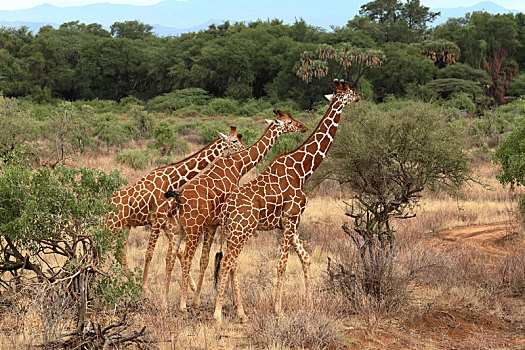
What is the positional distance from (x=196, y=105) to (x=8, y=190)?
4996 cm

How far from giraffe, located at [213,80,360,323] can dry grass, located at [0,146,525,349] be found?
43 centimetres

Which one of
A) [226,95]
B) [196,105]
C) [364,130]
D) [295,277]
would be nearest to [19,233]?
[295,277]

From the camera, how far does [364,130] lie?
9156 mm

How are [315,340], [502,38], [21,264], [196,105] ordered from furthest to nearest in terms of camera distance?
[502,38]
[196,105]
[21,264]
[315,340]

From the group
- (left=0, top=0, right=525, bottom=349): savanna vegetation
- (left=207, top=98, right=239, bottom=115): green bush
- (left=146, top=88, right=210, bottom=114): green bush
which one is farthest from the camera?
(left=146, top=88, right=210, bottom=114): green bush

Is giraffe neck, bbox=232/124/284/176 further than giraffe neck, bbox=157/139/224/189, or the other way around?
giraffe neck, bbox=157/139/224/189

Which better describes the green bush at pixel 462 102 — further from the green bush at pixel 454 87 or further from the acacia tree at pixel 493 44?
the acacia tree at pixel 493 44

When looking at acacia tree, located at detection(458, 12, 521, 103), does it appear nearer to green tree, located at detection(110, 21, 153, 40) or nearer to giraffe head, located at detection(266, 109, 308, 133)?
green tree, located at detection(110, 21, 153, 40)

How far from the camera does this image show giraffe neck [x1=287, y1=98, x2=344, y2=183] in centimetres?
707

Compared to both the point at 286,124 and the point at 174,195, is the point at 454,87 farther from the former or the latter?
the point at 174,195

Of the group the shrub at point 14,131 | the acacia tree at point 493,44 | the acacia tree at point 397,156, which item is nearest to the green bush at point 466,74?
the acacia tree at point 493,44

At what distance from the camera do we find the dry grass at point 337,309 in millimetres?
6082

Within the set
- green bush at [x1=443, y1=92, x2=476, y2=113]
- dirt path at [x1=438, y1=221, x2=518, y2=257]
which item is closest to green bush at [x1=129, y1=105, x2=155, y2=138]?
dirt path at [x1=438, y1=221, x2=518, y2=257]

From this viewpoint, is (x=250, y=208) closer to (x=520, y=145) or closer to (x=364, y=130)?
(x=364, y=130)
